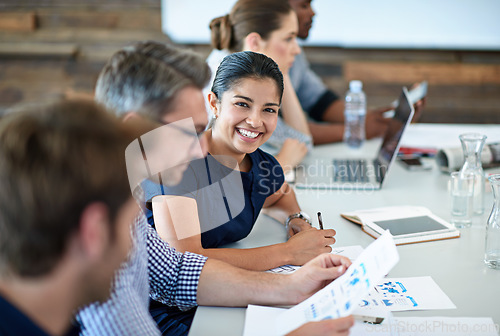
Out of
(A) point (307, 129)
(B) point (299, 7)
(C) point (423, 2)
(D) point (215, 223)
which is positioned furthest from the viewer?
(C) point (423, 2)

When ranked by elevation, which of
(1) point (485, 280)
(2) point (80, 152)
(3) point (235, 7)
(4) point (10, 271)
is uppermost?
(3) point (235, 7)

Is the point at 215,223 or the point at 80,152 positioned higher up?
the point at 80,152

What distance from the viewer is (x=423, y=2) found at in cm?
358

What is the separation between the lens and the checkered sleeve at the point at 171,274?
1.01m

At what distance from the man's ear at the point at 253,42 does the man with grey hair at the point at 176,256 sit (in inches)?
32.8

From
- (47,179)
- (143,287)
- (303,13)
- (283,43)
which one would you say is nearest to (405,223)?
(143,287)

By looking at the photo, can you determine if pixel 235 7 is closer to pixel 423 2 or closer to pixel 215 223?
pixel 215 223

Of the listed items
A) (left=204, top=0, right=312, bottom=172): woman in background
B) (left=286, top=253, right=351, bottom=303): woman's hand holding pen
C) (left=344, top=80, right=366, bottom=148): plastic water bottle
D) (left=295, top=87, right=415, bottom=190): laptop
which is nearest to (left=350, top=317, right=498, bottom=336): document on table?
(left=286, top=253, right=351, bottom=303): woman's hand holding pen

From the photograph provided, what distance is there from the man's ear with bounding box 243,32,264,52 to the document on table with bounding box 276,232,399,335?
3.77 ft

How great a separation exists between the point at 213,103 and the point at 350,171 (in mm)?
731

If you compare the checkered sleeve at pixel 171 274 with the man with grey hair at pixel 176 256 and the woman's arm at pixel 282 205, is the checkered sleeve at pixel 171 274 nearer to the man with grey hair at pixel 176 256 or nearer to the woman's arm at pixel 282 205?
the man with grey hair at pixel 176 256

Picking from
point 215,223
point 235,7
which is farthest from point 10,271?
point 235,7

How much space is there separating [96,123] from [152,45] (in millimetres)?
466

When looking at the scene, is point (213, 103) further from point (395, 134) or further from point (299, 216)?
Answer: point (395, 134)
